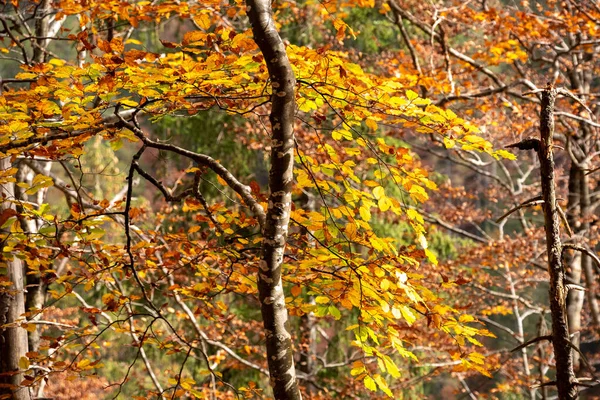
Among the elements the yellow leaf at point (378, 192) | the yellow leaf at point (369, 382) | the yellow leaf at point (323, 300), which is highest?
the yellow leaf at point (378, 192)

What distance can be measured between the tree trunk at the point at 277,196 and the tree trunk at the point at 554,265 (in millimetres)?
915

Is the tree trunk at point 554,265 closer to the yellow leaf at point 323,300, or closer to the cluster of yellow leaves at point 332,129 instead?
the cluster of yellow leaves at point 332,129

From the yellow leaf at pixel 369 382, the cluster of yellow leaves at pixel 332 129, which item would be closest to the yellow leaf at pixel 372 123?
the cluster of yellow leaves at pixel 332 129

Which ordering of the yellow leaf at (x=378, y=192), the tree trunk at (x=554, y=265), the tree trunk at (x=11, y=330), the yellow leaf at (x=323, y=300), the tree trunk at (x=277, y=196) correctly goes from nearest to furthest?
the tree trunk at (x=554, y=265), the tree trunk at (x=277, y=196), the yellow leaf at (x=378, y=192), the yellow leaf at (x=323, y=300), the tree trunk at (x=11, y=330)

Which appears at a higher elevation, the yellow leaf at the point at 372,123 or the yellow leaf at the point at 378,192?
the yellow leaf at the point at 372,123

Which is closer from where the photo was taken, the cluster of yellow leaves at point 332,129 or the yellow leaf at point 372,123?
the cluster of yellow leaves at point 332,129

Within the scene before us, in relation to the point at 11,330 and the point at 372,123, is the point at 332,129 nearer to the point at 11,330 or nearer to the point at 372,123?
the point at 372,123

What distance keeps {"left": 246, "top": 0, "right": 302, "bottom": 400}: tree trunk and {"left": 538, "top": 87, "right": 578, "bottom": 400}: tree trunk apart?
915mm

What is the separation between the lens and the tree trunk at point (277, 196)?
7.25ft

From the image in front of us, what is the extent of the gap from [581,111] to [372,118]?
6520 millimetres

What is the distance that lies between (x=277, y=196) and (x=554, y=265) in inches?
40.8

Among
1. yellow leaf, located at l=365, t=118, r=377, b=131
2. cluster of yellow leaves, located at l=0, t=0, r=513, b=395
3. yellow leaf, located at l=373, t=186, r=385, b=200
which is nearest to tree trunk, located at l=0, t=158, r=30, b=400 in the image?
cluster of yellow leaves, located at l=0, t=0, r=513, b=395

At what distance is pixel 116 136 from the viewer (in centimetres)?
291

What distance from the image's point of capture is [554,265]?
198 cm
